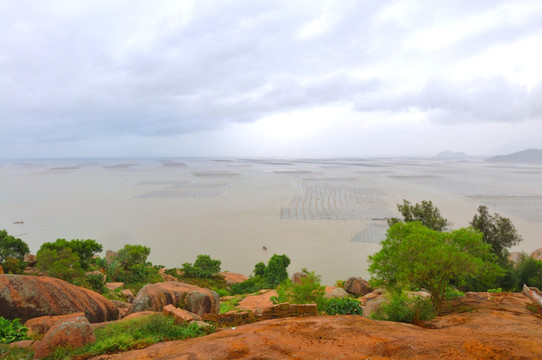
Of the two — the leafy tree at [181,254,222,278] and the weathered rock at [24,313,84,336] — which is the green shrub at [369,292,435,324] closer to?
the weathered rock at [24,313,84,336]

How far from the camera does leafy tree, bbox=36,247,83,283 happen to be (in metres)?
21.8

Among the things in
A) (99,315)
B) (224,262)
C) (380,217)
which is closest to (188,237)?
(224,262)

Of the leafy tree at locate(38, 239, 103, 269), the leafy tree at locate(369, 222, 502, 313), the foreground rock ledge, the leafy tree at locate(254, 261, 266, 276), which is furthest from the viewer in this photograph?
the leafy tree at locate(254, 261, 266, 276)

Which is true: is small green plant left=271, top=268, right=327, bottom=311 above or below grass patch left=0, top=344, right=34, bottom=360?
below

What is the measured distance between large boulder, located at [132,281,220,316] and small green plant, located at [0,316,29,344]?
17.2 ft

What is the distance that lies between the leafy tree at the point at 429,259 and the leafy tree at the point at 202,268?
67.1ft

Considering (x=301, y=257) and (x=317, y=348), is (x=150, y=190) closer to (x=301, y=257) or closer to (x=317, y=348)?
(x=301, y=257)

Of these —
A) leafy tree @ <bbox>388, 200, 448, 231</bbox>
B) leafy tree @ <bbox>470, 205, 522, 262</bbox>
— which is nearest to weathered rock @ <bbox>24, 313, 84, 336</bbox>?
leafy tree @ <bbox>388, 200, 448, 231</bbox>

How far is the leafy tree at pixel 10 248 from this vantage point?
82.7 feet

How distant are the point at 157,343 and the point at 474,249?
1588 centimetres

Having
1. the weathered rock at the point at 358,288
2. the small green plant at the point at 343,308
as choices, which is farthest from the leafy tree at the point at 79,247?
the weathered rock at the point at 358,288

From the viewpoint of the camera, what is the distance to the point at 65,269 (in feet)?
72.2

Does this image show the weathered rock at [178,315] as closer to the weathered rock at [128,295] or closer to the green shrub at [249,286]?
the weathered rock at [128,295]

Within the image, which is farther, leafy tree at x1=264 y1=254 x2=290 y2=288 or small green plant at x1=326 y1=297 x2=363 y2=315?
leafy tree at x1=264 y1=254 x2=290 y2=288
